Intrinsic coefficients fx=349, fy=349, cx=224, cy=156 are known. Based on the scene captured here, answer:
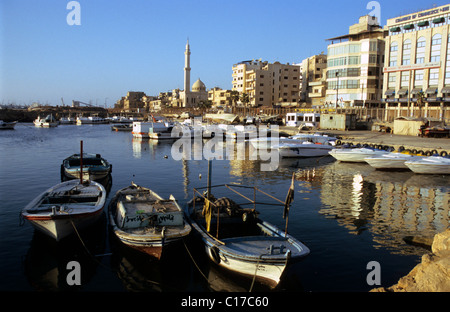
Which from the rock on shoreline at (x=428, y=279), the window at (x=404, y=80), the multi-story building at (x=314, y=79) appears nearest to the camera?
the rock on shoreline at (x=428, y=279)

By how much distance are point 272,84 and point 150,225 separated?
102 meters

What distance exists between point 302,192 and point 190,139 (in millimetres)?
45966

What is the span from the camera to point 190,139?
68.2m

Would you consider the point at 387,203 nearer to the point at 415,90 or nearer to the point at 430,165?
the point at 430,165

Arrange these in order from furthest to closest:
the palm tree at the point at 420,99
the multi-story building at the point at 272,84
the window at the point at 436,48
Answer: the multi-story building at the point at 272,84 → the window at the point at 436,48 → the palm tree at the point at 420,99

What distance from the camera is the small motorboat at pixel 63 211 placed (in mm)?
13520

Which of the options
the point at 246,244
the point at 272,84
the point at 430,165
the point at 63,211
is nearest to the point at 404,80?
the point at 430,165

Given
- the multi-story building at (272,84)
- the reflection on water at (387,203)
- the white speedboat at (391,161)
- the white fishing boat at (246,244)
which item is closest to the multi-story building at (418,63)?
the white speedboat at (391,161)

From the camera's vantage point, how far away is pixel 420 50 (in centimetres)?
6400

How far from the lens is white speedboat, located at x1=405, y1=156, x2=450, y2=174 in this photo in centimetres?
2905

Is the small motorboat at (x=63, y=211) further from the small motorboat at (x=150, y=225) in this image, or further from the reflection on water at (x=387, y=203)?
the reflection on water at (x=387, y=203)

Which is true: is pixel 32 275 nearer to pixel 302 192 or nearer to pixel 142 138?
pixel 302 192

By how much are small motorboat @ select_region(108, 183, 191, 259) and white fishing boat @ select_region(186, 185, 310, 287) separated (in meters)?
0.98

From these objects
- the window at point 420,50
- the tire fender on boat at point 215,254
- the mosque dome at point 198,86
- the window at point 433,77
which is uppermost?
the mosque dome at point 198,86
